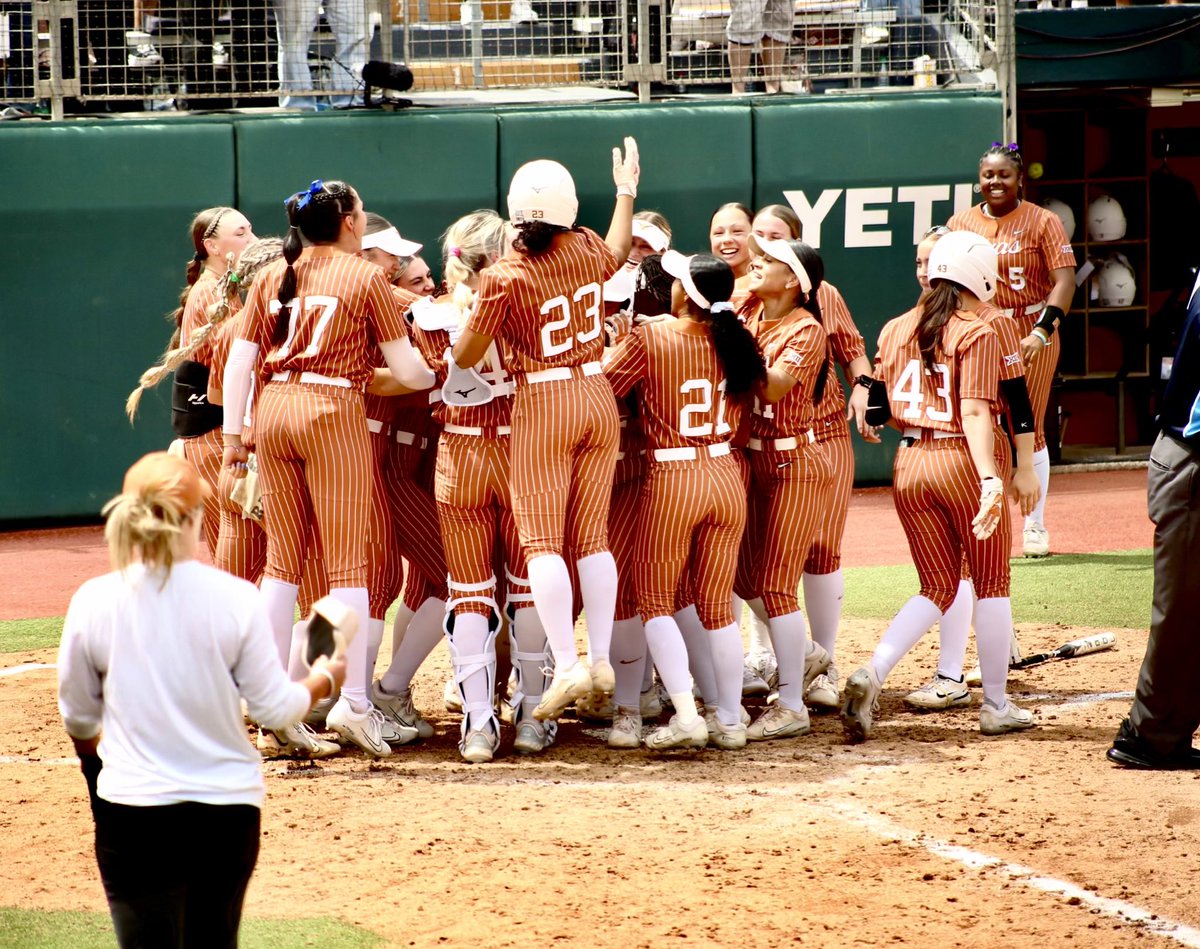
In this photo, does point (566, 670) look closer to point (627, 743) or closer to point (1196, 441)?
point (627, 743)

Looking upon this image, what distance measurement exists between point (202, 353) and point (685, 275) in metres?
1.94

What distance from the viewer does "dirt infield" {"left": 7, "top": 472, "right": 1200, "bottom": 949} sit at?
4105 millimetres

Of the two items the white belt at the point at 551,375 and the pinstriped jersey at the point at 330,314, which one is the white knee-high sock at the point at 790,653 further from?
the pinstriped jersey at the point at 330,314

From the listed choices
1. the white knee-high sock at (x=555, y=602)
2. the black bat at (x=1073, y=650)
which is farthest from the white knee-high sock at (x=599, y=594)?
the black bat at (x=1073, y=650)

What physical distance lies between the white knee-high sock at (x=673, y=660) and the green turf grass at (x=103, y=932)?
185cm

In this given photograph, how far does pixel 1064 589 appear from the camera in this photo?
8586mm

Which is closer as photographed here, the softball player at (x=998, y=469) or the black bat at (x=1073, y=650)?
the softball player at (x=998, y=469)

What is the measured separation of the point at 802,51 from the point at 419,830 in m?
8.27

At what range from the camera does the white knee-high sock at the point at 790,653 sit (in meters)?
5.83

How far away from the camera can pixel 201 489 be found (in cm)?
307

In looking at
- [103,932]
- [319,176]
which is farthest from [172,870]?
[319,176]

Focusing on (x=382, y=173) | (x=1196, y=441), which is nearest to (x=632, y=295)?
(x=1196, y=441)

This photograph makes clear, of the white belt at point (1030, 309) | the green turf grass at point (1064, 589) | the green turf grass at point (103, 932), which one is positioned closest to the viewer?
the green turf grass at point (103, 932)

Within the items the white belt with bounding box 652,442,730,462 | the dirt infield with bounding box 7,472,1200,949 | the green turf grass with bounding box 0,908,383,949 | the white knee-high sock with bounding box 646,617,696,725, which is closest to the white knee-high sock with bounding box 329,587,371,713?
the dirt infield with bounding box 7,472,1200,949
